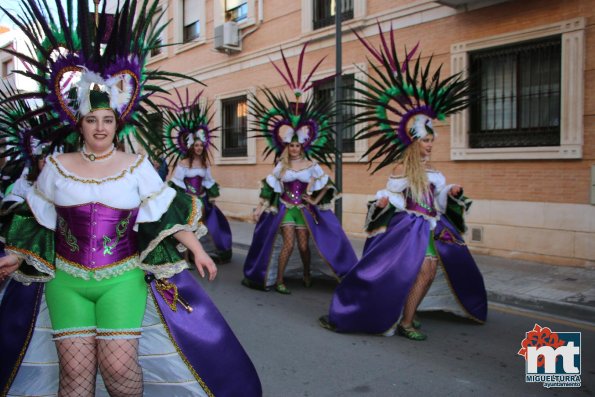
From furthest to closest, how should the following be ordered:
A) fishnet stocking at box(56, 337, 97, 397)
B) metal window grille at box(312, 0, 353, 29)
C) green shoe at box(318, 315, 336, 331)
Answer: metal window grille at box(312, 0, 353, 29) < green shoe at box(318, 315, 336, 331) < fishnet stocking at box(56, 337, 97, 397)

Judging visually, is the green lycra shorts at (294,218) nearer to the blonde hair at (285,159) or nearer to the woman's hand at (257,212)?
the woman's hand at (257,212)

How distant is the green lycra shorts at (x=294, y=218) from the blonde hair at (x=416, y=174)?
86.2 inches

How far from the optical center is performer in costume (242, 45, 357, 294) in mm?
7059

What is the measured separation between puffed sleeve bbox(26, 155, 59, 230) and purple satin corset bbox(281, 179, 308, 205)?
433 cm

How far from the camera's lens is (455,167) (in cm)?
988

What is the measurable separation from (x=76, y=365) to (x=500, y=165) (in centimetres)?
795

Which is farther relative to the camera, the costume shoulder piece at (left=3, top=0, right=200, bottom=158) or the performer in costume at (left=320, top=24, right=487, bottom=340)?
the performer in costume at (left=320, top=24, right=487, bottom=340)

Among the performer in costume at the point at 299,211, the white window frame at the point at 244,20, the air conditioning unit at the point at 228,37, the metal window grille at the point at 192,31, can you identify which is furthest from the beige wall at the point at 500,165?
the metal window grille at the point at 192,31

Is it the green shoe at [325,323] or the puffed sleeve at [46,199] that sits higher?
the puffed sleeve at [46,199]

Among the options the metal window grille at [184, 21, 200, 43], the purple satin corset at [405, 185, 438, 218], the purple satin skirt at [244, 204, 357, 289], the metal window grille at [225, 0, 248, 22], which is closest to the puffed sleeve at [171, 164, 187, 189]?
the purple satin skirt at [244, 204, 357, 289]

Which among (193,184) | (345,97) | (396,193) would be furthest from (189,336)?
(345,97)

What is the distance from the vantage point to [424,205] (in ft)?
16.8

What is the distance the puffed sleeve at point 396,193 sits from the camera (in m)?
5.17

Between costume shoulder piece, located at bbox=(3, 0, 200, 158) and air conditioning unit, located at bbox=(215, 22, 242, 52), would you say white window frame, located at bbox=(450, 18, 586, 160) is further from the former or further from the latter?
air conditioning unit, located at bbox=(215, 22, 242, 52)
